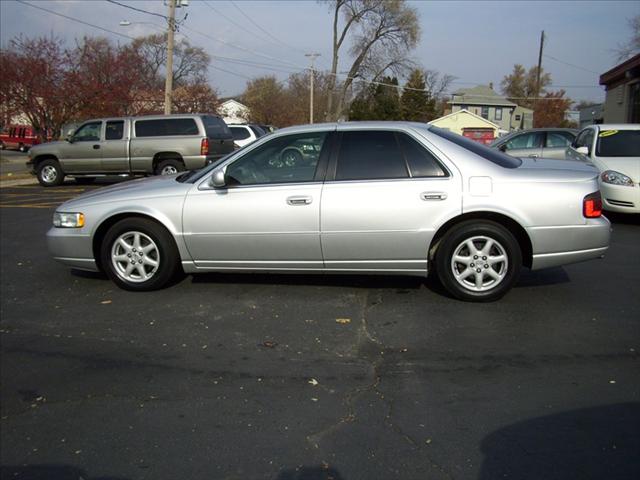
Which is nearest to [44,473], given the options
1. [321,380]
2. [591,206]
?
[321,380]

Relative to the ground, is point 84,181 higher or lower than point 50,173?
lower

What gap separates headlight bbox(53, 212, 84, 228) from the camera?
18.7ft

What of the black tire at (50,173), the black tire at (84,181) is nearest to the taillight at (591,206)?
the black tire at (50,173)

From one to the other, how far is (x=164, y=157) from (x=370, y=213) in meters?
11.3

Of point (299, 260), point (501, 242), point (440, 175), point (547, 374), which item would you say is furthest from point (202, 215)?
point (547, 374)

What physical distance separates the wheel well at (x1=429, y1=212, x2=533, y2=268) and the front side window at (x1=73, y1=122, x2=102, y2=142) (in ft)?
42.6

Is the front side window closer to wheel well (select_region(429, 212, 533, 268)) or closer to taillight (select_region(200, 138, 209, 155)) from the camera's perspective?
taillight (select_region(200, 138, 209, 155))

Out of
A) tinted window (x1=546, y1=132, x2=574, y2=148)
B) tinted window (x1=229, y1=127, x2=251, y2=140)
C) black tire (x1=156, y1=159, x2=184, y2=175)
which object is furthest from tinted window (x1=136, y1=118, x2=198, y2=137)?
tinted window (x1=546, y1=132, x2=574, y2=148)

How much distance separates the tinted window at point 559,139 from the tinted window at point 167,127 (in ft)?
28.3

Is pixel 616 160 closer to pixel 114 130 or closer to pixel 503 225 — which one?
pixel 503 225

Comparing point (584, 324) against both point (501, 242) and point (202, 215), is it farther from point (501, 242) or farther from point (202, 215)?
point (202, 215)

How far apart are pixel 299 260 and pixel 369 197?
2.77ft

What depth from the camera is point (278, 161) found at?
5438 millimetres

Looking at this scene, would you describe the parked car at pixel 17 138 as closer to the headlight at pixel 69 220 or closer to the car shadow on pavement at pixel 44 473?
the headlight at pixel 69 220
